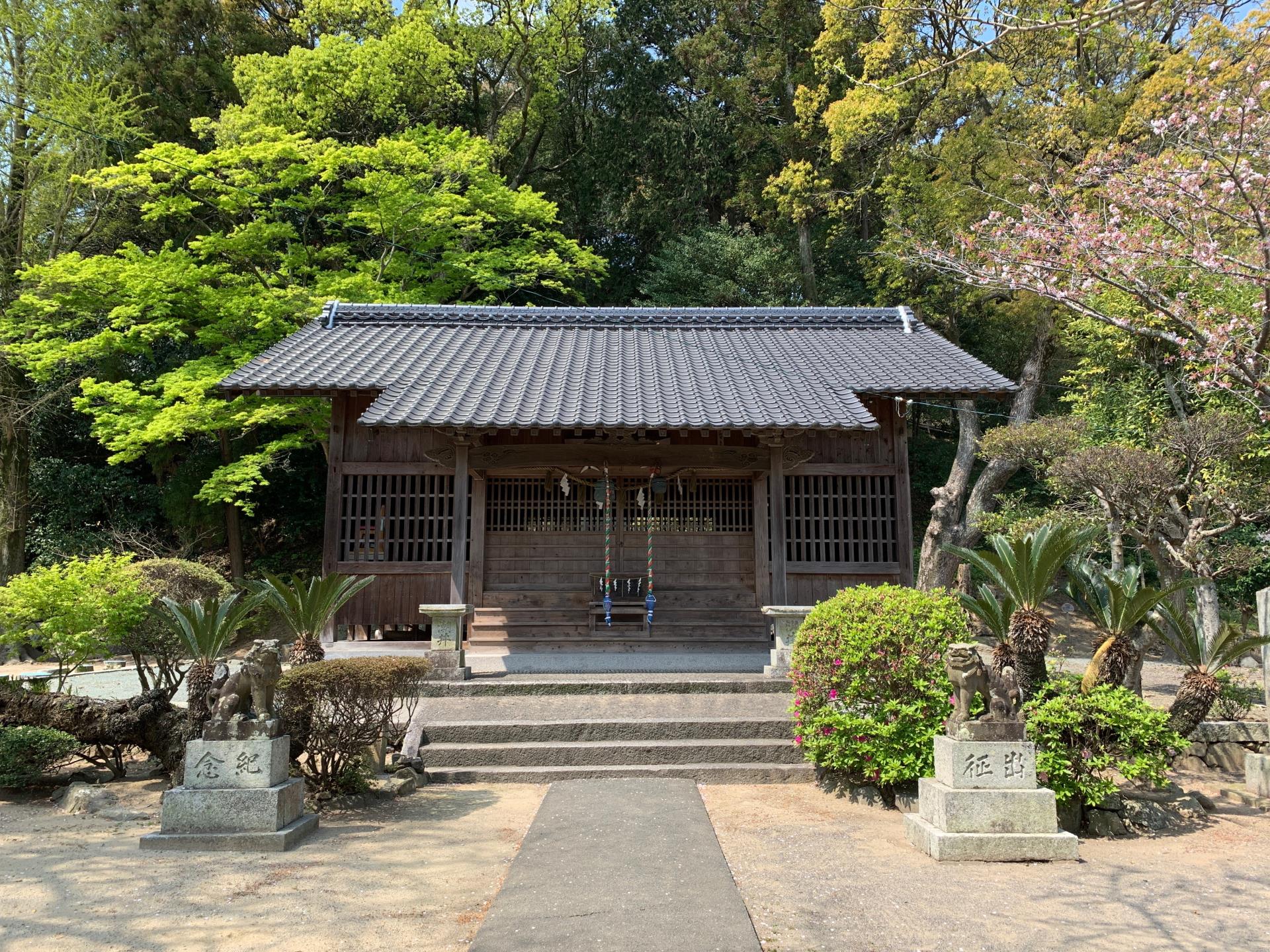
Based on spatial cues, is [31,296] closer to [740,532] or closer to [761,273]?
[740,532]

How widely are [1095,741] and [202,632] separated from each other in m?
7.39

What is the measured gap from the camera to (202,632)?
7.19m

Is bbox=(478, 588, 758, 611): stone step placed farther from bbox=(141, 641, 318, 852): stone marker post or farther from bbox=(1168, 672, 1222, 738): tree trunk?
bbox=(141, 641, 318, 852): stone marker post

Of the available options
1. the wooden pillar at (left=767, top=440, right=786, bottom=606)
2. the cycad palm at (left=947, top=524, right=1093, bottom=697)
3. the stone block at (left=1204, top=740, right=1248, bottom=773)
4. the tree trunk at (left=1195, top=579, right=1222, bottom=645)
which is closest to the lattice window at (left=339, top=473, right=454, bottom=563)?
the wooden pillar at (left=767, top=440, right=786, bottom=606)

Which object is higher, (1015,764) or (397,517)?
(397,517)

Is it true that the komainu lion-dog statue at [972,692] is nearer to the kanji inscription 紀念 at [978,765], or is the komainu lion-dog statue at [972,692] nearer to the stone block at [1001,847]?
the kanji inscription 紀念 at [978,765]

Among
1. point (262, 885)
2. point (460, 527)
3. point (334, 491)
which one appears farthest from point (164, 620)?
point (334, 491)

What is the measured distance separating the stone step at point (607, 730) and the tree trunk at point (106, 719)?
2.12 m

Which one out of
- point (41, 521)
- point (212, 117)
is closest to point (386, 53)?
point (212, 117)

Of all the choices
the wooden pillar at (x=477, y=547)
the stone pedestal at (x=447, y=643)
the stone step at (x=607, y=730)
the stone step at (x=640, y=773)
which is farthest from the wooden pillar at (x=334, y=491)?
the stone step at (x=640, y=773)

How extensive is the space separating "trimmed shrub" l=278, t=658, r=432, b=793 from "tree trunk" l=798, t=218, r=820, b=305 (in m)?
17.5

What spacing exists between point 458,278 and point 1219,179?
531 inches

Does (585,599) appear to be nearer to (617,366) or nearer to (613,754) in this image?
(617,366)

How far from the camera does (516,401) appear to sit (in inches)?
420
